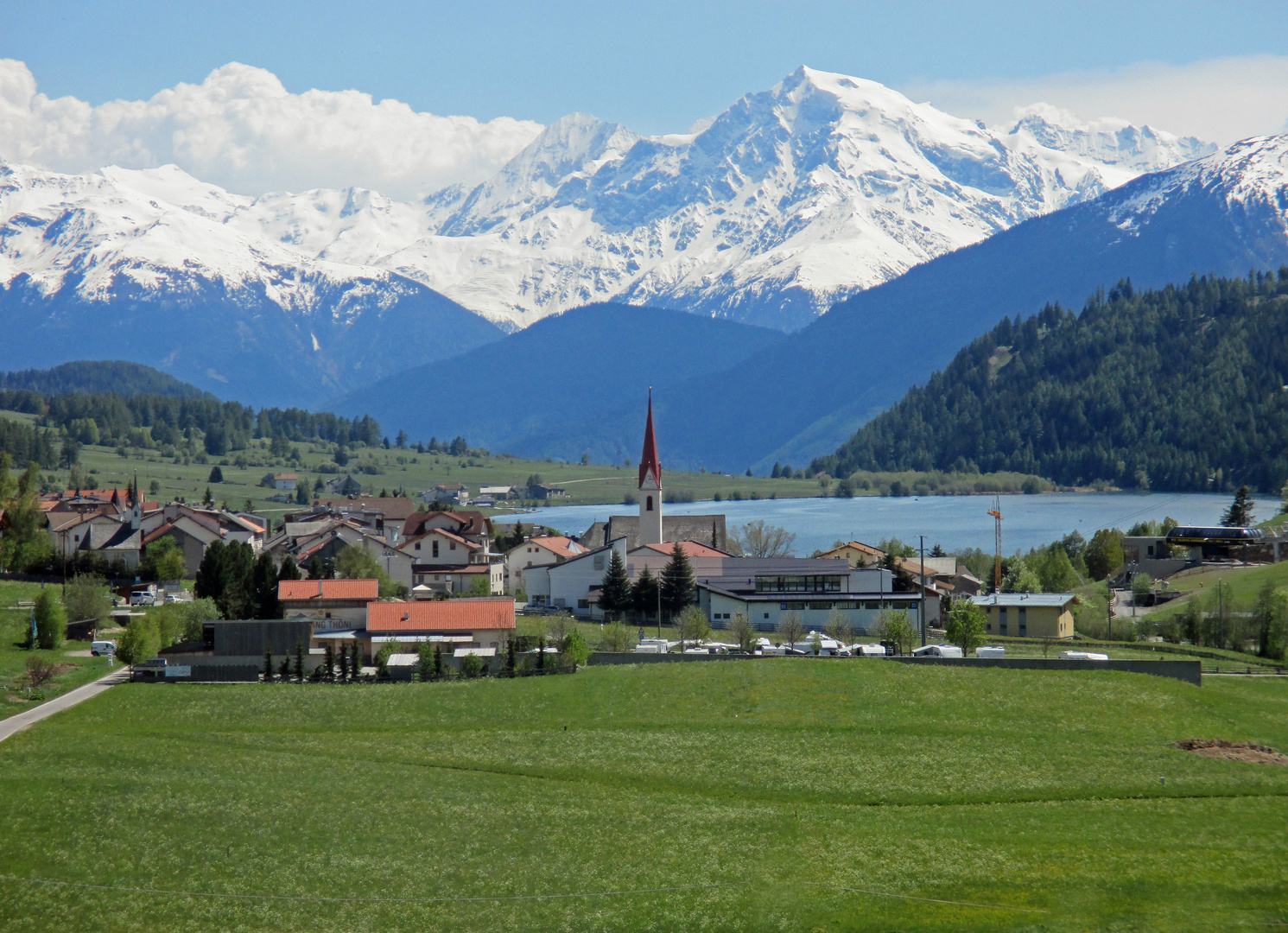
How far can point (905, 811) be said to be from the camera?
122 ft

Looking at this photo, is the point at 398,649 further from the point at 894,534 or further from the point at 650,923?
the point at 894,534

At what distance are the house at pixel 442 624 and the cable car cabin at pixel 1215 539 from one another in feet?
227

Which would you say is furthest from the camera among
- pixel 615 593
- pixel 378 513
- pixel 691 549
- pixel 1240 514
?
pixel 1240 514

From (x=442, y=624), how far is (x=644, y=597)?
17079 mm

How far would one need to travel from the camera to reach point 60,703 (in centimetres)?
4844

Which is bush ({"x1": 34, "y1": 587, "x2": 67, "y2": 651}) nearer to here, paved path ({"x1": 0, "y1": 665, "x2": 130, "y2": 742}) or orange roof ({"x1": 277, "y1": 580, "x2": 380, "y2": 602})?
paved path ({"x1": 0, "y1": 665, "x2": 130, "y2": 742})

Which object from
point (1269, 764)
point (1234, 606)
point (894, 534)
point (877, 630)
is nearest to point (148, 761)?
point (1269, 764)

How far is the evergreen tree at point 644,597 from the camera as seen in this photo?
76750 millimetres

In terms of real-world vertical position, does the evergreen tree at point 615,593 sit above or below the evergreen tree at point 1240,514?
below

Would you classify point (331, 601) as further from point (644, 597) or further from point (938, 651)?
point (938, 651)

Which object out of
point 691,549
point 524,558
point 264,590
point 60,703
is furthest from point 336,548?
Answer: point 60,703

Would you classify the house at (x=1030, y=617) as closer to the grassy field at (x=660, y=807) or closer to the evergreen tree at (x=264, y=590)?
the grassy field at (x=660, y=807)

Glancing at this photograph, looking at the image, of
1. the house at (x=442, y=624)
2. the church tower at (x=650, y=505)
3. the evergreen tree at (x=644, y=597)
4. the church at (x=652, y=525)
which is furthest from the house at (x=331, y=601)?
the church tower at (x=650, y=505)

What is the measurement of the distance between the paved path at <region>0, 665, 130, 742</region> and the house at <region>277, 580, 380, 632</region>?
12718 mm
